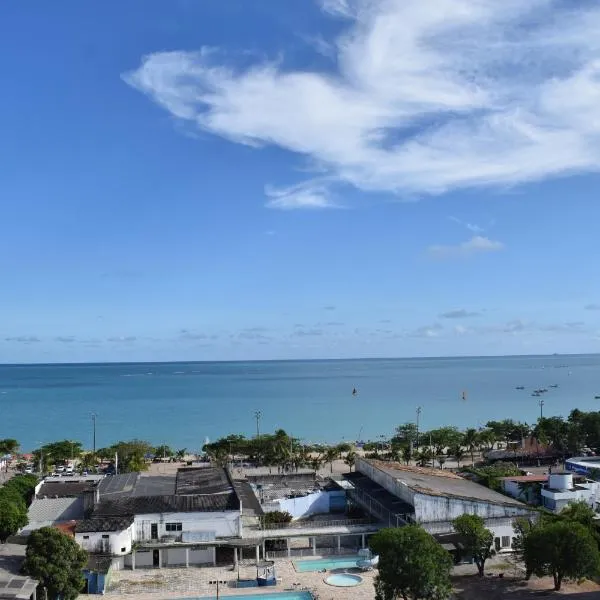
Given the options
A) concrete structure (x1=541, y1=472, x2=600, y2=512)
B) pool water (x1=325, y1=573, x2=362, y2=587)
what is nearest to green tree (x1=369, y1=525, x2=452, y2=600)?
pool water (x1=325, y1=573, x2=362, y2=587)

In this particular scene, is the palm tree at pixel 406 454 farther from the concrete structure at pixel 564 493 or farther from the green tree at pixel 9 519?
the green tree at pixel 9 519

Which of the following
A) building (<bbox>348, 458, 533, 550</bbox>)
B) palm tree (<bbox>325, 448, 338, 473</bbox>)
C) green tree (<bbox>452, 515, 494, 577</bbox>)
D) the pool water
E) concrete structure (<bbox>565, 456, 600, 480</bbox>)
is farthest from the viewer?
palm tree (<bbox>325, 448, 338, 473</bbox>)

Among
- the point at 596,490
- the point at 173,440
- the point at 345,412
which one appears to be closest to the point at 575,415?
the point at 596,490

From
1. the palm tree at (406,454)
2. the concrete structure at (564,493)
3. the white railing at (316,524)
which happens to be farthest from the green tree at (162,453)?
the concrete structure at (564,493)

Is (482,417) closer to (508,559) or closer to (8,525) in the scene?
(508,559)

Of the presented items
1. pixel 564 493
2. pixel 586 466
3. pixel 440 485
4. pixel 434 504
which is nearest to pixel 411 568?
pixel 434 504

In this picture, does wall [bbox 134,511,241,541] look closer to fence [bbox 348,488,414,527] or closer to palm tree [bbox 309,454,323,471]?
fence [bbox 348,488,414,527]

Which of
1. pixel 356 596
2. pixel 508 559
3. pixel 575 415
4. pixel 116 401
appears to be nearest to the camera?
pixel 356 596
